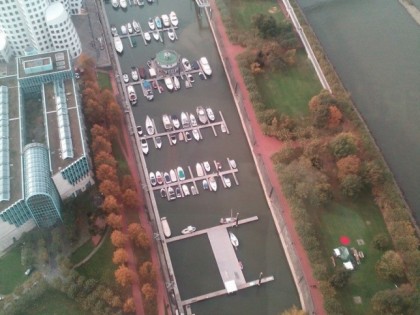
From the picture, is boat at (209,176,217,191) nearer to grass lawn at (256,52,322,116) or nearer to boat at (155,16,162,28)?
grass lawn at (256,52,322,116)

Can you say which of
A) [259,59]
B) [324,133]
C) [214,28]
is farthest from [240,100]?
[214,28]

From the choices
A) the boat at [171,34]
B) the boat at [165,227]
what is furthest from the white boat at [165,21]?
the boat at [165,227]

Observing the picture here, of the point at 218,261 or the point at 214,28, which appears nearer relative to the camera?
the point at 218,261

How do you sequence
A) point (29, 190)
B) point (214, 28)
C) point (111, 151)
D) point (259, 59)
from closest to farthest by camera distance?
1. point (29, 190)
2. point (111, 151)
3. point (259, 59)
4. point (214, 28)

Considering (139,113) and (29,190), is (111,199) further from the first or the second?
(139,113)

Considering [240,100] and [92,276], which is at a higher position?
[240,100]

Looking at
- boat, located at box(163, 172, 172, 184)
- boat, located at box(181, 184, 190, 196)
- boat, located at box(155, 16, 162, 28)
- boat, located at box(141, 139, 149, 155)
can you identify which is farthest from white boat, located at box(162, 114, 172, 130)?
boat, located at box(155, 16, 162, 28)

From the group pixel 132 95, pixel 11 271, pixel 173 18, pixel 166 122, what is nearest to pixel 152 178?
pixel 166 122

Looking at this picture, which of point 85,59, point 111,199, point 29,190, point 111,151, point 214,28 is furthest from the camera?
point 214,28
